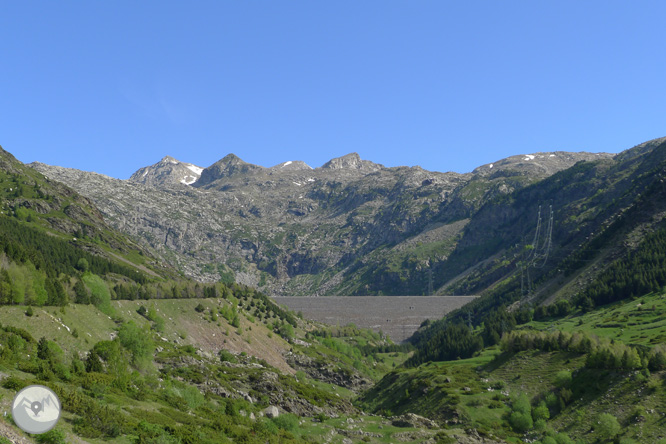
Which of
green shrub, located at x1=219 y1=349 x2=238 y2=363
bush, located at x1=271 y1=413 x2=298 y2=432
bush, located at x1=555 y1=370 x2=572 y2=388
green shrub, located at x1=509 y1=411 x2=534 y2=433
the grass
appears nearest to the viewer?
bush, located at x1=271 y1=413 x2=298 y2=432

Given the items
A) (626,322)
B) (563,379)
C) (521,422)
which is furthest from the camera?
(626,322)

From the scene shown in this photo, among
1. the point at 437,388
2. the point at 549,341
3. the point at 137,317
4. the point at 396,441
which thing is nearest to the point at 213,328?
the point at 137,317

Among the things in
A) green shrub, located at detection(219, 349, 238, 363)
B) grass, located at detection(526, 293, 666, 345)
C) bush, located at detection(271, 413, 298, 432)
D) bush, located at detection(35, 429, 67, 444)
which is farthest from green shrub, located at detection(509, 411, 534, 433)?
bush, located at detection(35, 429, 67, 444)

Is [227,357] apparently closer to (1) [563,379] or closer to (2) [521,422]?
(2) [521,422]

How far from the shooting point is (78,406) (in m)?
36.1

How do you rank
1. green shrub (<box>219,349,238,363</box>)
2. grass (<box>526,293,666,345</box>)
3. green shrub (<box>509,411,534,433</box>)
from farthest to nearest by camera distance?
1. grass (<box>526,293,666,345</box>)
2. green shrub (<box>219,349,238,363</box>)
3. green shrub (<box>509,411,534,433</box>)

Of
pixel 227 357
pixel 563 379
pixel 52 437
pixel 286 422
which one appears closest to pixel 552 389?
pixel 563 379

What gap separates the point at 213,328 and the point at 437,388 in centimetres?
5250

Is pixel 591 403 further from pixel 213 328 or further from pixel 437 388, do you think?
pixel 213 328

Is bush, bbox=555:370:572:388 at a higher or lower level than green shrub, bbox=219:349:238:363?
lower

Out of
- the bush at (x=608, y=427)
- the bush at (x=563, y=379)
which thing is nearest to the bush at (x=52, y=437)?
the bush at (x=608, y=427)

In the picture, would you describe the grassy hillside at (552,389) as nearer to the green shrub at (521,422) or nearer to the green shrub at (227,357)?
the green shrub at (521,422)

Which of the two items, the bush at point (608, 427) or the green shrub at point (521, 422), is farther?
the green shrub at point (521, 422)

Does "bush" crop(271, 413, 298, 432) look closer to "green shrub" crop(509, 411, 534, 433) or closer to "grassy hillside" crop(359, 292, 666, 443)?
"grassy hillside" crop(359, 292, 666, 443)
